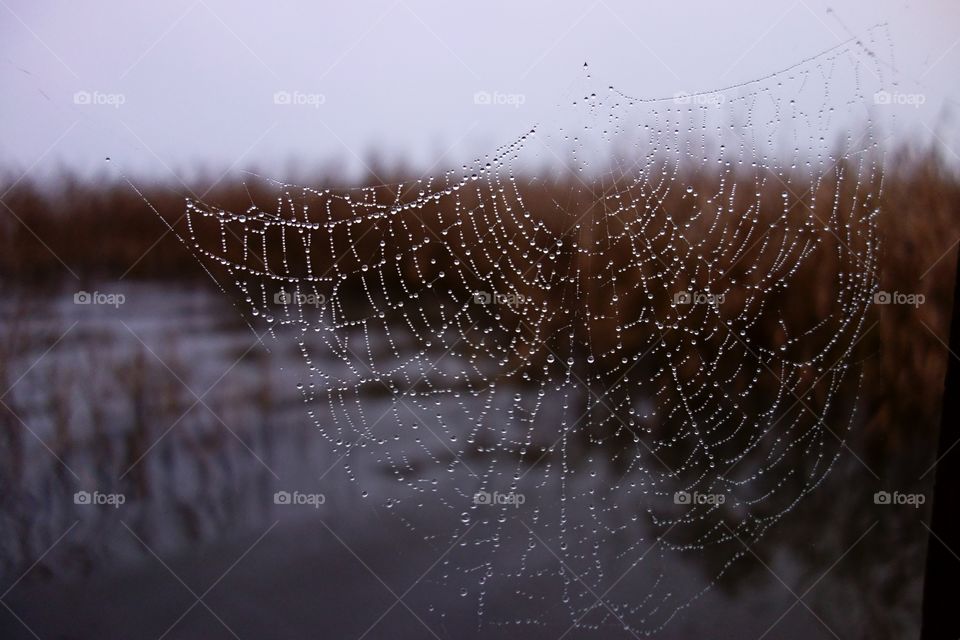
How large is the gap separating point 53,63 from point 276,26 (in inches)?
14.1

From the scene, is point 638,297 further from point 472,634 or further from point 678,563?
point 472,634

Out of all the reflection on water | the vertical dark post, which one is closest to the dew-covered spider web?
the reflection on water

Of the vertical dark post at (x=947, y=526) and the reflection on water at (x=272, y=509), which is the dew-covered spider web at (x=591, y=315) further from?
the vertical dark post at (x=947, y=526)

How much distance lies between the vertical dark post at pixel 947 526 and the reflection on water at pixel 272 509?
87 millimetres

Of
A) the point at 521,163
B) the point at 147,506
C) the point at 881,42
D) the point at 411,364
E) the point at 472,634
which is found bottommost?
the point at 472,634

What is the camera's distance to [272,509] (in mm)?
1044

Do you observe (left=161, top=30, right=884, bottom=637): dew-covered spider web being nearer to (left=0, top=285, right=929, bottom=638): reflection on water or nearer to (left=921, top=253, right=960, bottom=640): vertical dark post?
(left=0, top=285, right=929, bottom=638): reflection on water

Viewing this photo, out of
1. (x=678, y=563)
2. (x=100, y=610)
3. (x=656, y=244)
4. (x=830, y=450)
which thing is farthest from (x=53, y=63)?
(x=830, y=450)

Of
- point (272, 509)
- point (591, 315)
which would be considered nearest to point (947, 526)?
point (591, 315)

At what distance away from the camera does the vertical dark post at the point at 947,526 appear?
1.08 metres

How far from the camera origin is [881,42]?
1.03 meters

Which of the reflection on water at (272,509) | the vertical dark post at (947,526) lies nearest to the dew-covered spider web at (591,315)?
the reflection on water at (272,509)

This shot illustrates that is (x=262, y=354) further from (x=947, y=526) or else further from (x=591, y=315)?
(x=947, y=526)

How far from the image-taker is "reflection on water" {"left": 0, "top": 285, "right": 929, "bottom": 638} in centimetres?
103
